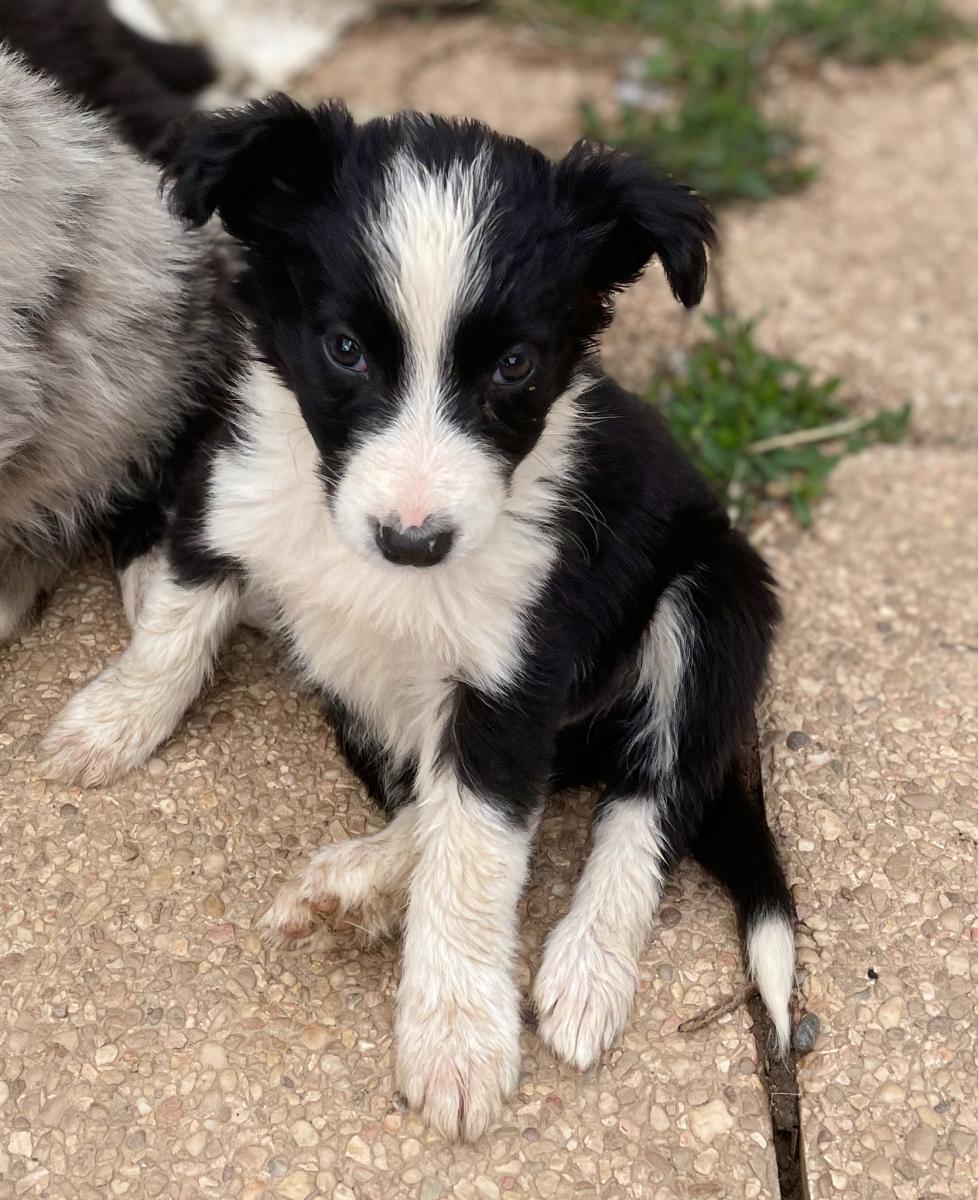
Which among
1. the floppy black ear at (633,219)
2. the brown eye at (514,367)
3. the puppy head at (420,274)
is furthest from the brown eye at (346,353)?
the floppy black ear at (633,219)

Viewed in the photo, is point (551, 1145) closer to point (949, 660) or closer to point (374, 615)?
point (374, 615)

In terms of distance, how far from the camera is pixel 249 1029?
230 centimetres

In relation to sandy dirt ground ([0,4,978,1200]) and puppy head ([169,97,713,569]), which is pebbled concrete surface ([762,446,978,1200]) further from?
puppy head ([169,97,713,569])

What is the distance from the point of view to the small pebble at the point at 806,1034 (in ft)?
7.77

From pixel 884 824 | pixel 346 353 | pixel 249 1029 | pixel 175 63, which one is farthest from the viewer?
pixel 175 63

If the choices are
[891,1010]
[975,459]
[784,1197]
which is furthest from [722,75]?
[784,1197]

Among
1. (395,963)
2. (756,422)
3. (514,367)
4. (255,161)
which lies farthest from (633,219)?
(756,422)

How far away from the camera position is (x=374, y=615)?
2428 millimetres

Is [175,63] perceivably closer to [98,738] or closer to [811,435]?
[811,435]

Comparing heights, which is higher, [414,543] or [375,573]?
[414,543]

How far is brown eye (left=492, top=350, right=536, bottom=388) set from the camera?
213cm

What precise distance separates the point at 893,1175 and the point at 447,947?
2.81ft

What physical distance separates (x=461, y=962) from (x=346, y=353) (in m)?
1.10

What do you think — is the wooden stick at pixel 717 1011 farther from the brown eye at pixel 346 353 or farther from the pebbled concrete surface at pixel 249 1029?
the brown eye at pixel 346 353
